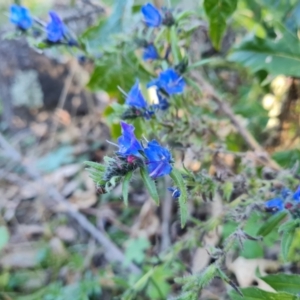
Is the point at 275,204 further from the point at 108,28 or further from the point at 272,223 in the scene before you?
the point at 108,28

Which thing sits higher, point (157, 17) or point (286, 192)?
point (157, 17)

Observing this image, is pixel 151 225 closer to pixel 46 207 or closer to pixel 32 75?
pixel 46 207

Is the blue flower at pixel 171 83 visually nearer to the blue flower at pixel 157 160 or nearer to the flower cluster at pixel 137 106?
the flower cluster at pixel 137 106

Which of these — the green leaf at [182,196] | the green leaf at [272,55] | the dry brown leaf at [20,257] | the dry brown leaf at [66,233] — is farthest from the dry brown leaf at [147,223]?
the green leaf at [182,196]

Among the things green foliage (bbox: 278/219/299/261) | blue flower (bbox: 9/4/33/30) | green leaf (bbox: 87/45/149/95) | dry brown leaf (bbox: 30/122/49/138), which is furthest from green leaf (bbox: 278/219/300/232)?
dry brown leaf (bbox: 30/122/49/138)

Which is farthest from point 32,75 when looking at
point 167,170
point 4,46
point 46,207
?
point 167,170

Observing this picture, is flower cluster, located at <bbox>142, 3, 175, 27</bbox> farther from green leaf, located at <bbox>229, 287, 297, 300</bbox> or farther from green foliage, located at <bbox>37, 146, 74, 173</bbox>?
green foliage, located at <bbox>37, 146, 74, 173</bbox>

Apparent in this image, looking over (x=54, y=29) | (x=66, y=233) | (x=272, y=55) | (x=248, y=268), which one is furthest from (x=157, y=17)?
(x=66, y=233)
